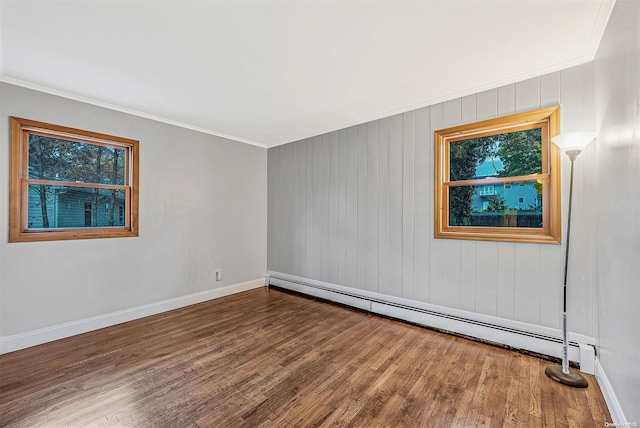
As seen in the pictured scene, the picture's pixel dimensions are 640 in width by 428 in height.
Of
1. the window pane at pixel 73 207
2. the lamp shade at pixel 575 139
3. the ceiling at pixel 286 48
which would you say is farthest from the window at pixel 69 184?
the lamp shade at pixel 575 139

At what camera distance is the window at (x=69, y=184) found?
265 centimetres

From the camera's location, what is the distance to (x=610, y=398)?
1715 millimetres

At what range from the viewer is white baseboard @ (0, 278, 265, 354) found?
2.58m

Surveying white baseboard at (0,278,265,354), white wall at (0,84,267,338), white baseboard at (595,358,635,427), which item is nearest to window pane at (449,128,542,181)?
white baseboard at (595,358,635,427)

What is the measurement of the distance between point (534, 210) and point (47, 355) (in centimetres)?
473

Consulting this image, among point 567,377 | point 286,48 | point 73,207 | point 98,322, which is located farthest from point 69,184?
point 567,377

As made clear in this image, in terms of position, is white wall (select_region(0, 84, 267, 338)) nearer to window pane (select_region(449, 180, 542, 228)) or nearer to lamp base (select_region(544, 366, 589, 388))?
window pane (select_region(449, 180, 542, 228))

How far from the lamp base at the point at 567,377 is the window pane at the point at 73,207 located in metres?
4.61

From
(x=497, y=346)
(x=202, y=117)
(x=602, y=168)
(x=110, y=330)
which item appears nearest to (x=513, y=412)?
(x=497, y=346)

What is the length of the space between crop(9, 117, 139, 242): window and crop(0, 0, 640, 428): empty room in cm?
2

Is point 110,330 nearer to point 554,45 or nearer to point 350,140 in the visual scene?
point 350,140

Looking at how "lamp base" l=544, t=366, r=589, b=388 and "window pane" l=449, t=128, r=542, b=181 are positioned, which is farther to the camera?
"window pane" l=449, t=128, r=542, b=181

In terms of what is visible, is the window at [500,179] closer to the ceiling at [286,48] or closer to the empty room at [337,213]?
Answer: the empty room at [337,213]

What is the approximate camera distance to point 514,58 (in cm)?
226
